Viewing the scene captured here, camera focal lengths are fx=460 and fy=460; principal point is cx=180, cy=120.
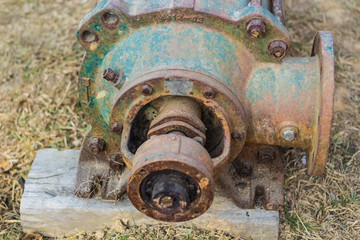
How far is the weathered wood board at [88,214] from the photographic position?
2.57 metres

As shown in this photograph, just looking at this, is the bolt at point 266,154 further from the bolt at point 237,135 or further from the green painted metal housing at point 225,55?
the bolt at point 237,135

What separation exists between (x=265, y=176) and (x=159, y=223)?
673 millimetres

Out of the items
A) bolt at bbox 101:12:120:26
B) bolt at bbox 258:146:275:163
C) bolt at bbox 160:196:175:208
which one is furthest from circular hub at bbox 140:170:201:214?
bolt at bbox 101:12:120:26

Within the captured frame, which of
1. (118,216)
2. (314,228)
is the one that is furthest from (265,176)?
(118,216)

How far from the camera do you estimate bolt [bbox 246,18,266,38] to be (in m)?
2.26

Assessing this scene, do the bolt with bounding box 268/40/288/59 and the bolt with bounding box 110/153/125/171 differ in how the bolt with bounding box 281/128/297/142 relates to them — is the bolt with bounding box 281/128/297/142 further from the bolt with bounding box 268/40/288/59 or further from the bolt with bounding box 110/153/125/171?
the bolt with bounding box 110/153/125/171

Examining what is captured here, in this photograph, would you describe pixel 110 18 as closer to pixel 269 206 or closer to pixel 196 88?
pixel 196 88

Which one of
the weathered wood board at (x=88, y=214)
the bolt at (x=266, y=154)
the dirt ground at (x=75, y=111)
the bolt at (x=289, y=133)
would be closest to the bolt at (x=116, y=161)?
the weathered wood board at (x=88, y=214)

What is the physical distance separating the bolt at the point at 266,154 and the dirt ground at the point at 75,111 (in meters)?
0.36

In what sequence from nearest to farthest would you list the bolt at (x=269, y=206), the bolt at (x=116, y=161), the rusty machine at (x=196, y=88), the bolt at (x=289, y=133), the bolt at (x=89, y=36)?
the rusty machine at (x=196, y=88)
the bolt at (x=289, y=133)
the bolt at (x=89, y=36)
the bolt at (x=269, y=206)
the bolt at (x=116, y=161)

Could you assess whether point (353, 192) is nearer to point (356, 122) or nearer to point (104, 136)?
point (356, 122)

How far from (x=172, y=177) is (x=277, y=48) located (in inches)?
34.2

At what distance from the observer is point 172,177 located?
1.99m

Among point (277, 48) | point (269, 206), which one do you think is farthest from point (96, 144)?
point (277, 48)
